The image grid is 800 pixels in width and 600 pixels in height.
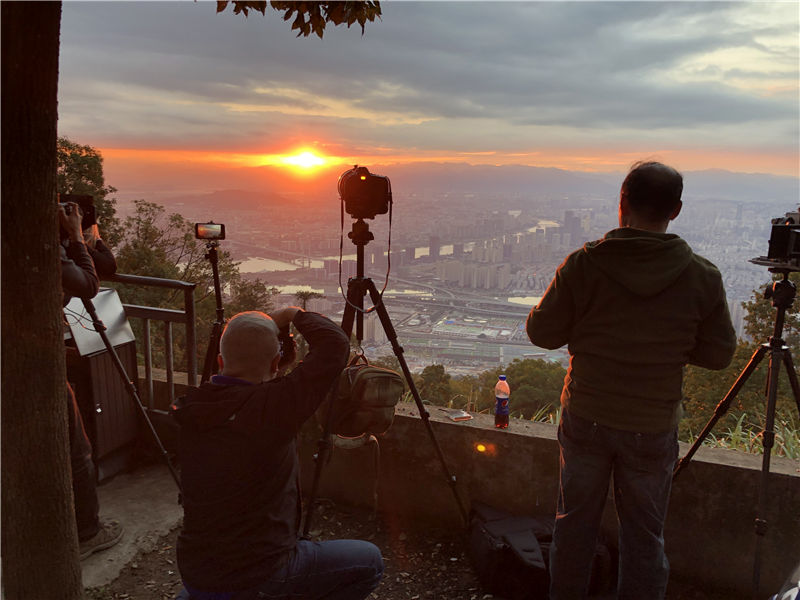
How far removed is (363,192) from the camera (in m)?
2.57

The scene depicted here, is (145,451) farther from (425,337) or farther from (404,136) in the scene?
(404,136)

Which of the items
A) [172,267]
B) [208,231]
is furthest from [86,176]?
[208,231]

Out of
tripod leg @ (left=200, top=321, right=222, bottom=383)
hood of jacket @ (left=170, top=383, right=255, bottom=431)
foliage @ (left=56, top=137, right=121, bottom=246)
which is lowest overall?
tripod leg @ (left=200, top=321, right=222, bottom=383)

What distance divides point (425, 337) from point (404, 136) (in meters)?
4.01

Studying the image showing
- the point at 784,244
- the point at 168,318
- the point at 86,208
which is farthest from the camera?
the point at 168,318

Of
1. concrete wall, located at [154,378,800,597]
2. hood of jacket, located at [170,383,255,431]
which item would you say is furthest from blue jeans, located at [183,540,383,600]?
concrete wall, located at [154,378,800,597]

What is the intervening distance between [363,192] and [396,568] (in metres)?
1.99

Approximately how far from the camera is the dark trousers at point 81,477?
269cm

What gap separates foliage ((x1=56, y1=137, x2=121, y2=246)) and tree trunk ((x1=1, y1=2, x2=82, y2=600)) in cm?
1533

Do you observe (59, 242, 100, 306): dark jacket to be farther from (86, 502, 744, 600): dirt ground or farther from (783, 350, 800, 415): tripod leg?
(783, 350, 800, 415): tripod leg

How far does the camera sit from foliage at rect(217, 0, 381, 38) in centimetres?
196

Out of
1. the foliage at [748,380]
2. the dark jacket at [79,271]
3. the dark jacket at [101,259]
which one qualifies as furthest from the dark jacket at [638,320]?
the foliage at [748,380]

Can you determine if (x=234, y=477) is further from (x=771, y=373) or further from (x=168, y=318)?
(x=168, y=318)

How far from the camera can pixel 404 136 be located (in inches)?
322
